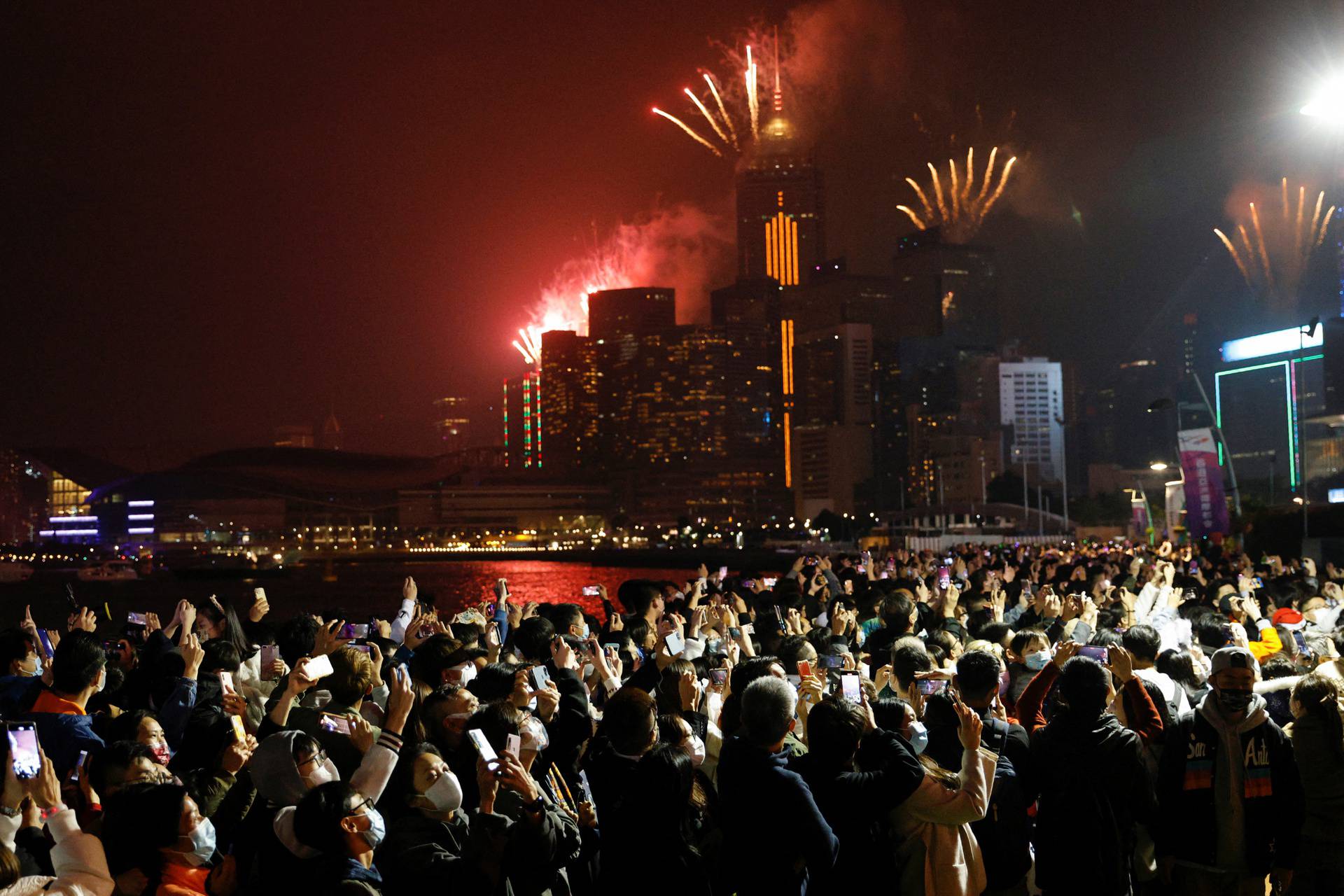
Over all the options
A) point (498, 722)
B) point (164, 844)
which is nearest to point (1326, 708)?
point (498, 722)

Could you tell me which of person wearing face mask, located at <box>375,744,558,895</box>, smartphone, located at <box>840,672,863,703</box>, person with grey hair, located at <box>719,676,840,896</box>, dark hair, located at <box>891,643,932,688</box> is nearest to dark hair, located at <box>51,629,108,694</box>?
person wearing face mask, located at <box>375,744,558,895</box>

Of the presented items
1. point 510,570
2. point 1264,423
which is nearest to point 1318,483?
point 1264,423

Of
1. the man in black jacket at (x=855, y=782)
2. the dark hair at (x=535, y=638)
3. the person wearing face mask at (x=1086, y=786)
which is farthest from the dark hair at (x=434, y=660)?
the person wearing face mask at (x=1086, y=786)

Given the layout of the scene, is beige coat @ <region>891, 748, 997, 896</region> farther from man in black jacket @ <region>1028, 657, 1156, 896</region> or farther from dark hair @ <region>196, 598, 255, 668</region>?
dark hair @ <region>196, 598, 255, 668</region>

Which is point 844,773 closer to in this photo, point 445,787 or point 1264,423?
point 445,787

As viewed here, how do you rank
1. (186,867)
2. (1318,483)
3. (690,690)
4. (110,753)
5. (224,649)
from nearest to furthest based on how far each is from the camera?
(186,867) < (110,753) < (690,690) < (224,649) < (1318,483)

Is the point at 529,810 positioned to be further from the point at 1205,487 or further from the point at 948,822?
the point at 1205,487
